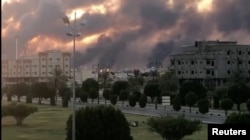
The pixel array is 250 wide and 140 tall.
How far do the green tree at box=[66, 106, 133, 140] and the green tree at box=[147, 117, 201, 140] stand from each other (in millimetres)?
3955

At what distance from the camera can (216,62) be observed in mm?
94750

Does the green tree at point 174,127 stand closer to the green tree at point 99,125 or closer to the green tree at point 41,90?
the green tree at point 99,125

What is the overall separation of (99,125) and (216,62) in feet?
248

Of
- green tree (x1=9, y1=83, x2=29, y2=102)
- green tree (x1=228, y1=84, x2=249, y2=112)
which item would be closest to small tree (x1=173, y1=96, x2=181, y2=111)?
green tree (x1=228, y1=84, x2=249, y2=112)

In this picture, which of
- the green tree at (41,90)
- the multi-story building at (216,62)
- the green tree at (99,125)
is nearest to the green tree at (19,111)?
the green tree at (99,125)

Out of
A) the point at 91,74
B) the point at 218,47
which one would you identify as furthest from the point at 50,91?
the point at 91,74

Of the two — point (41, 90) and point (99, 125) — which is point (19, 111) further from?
point (41, 90)

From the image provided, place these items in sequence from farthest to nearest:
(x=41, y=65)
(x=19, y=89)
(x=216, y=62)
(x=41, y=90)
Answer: (x=41, y=65) → (x=216, y=62) → (x=19, y=89) → (x=41, y=90)

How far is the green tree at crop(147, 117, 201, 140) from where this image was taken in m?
25.7

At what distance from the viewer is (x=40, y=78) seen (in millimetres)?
135250

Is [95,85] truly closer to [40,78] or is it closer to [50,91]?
[50,91]

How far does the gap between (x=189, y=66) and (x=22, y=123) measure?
61.1m

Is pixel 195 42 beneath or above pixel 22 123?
above

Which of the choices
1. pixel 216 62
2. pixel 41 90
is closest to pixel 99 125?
pixel 41 90
